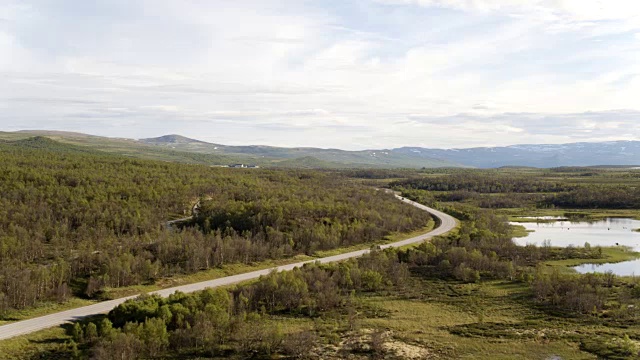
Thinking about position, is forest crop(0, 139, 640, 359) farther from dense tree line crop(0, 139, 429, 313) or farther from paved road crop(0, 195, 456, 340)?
paved road crop(0, 195, 456, 340)

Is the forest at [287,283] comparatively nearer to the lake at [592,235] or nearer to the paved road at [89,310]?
the paved road at [89,310]

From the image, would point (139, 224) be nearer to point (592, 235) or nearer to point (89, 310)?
point (89, 310)

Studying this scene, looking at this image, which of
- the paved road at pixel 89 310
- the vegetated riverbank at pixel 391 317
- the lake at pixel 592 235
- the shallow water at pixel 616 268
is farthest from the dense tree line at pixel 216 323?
the lake at pixel 592 235

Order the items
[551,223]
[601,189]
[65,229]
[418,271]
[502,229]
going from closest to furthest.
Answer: [418,271]
[65,229]
[502,229]
[551,223]
[601,189]

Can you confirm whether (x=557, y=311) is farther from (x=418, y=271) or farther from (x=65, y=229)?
(x=65, y=229)

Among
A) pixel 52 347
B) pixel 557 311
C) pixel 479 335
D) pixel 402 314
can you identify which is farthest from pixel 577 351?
pixel 52 347

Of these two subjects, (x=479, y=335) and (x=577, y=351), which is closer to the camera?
(x=577, y=351)

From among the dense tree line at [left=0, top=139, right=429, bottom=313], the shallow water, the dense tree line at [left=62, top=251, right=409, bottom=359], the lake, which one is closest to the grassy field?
the dense tree line at [left=0, top=139, right=429, bottom=313]
